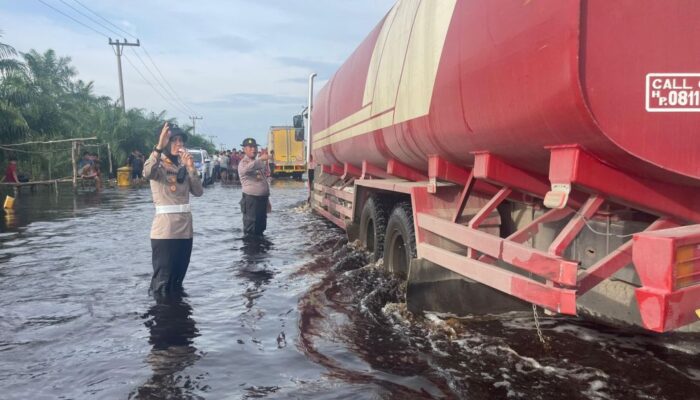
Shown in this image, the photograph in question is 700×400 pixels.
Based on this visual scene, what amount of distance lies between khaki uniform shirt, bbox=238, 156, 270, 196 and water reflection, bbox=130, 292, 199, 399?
142 inches

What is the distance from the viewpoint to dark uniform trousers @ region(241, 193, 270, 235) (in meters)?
9.80

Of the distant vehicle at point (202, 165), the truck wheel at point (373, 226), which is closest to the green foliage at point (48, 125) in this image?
the distant vehicle at point (202, 165)

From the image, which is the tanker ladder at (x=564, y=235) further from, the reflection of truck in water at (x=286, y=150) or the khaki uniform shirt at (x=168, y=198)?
the reflection of truck in water at (x=286, y=150)

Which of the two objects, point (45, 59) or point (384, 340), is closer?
point (384, 340)

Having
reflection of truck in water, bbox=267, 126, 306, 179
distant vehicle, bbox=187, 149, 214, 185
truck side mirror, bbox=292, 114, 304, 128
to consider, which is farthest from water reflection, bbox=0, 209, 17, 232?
reflection of truck in water, bbox=267, 126, 306, 179

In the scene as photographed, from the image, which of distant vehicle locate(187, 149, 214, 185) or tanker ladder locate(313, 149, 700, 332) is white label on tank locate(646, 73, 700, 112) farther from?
distant vehicle locate(187, 149, 214, 185)

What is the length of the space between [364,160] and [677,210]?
17.5ft

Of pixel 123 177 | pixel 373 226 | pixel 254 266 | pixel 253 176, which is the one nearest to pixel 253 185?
pixel 253 176

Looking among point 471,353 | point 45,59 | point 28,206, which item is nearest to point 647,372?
point 471,353

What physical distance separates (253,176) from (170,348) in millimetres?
5284

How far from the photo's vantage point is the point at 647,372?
3828 millimetres

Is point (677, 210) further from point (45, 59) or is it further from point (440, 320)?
point (45, 59)

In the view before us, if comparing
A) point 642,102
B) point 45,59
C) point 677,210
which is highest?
point 45,59

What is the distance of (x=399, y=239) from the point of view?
627 centimetres
